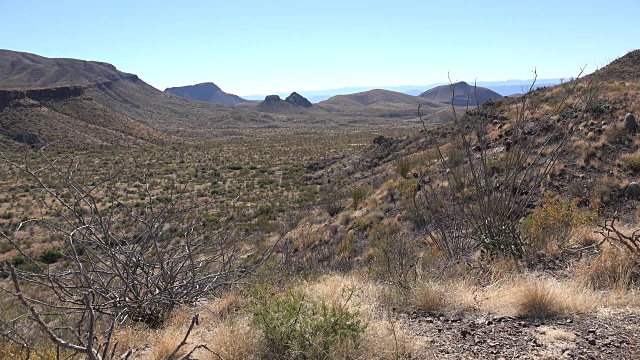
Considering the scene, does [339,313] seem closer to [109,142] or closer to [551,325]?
[551,325]

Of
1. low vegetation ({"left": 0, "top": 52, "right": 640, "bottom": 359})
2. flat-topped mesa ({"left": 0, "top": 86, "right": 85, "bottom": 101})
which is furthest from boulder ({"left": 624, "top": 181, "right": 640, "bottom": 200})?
flat-topped mesa ({"left": 0, "top": 86, "right": 85, "bottom": 101})

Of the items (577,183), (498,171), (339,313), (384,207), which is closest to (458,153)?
(498,171)

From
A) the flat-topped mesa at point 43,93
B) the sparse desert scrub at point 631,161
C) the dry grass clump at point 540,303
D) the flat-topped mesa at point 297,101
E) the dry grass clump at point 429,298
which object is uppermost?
the flat-topped mesa at point 297,101

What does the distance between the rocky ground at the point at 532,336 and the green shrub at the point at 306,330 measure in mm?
562

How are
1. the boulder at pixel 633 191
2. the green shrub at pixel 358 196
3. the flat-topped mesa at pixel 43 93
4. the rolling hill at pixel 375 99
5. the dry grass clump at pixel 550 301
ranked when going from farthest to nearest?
the rolling hill at pixel 375 99 → the flat-topped mesa at pixel 43 93 → the green shrub at pixel 358 196 → the boulder at pixel 633 191 → the dry grass clump at pixel 550 301

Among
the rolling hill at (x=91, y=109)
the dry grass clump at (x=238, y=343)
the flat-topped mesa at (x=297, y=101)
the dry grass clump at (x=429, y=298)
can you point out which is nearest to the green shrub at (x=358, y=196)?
the rolling hill at (x=91, y=109)

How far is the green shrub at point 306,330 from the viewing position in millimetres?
2906

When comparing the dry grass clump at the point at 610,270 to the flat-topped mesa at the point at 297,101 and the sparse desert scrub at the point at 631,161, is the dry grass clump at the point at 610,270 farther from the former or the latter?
the flat-topped mesa at the point at 297,101

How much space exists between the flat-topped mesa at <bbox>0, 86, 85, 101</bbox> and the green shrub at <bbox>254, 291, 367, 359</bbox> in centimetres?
6086

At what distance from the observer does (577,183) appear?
10.7 meters

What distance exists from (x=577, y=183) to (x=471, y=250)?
6317 mm

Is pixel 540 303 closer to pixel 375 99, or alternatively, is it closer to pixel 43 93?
pixel 43 93

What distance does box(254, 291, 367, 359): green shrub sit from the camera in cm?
291

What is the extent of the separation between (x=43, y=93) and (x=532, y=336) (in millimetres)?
66395
